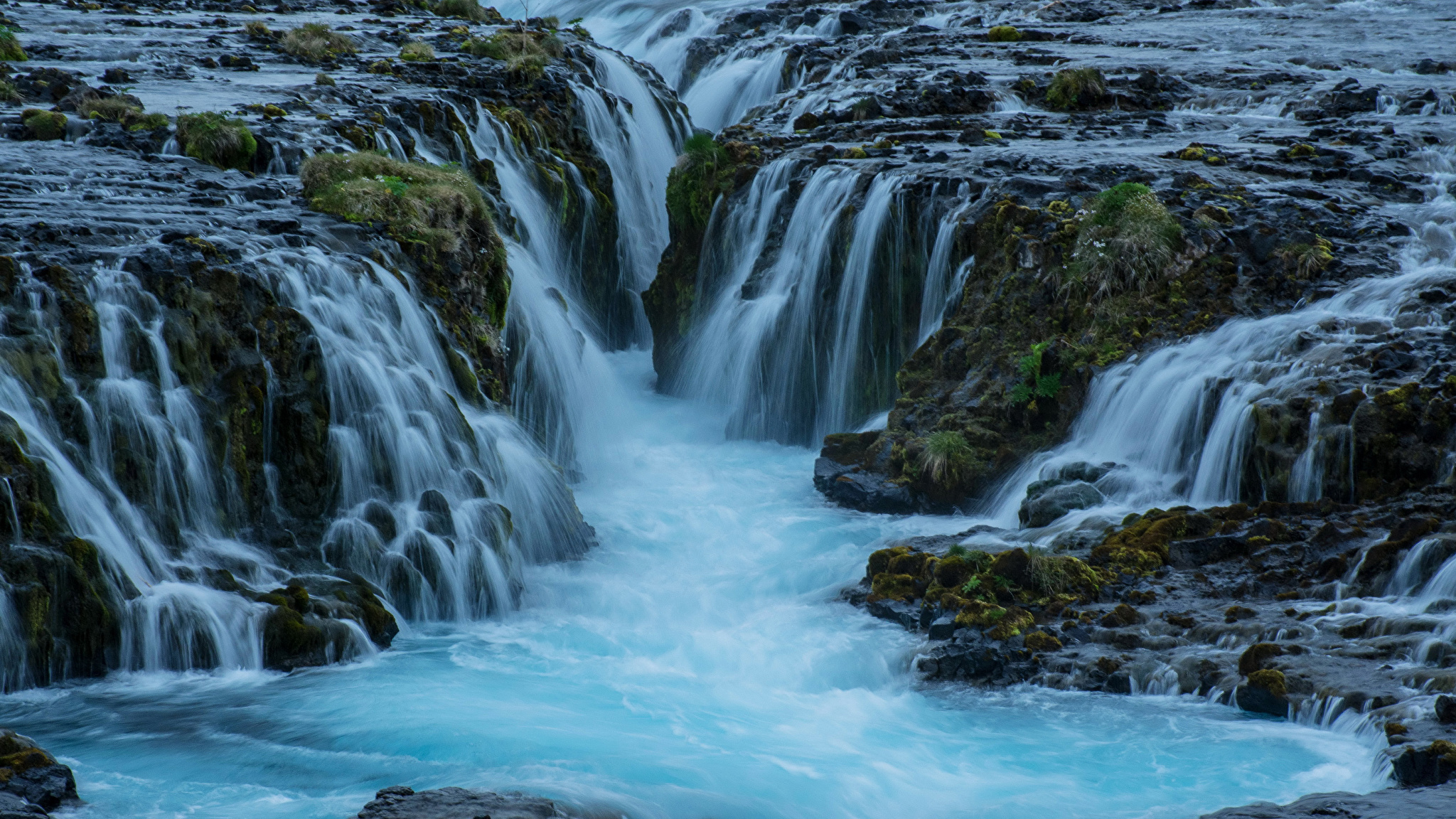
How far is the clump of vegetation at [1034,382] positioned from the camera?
12539 mm

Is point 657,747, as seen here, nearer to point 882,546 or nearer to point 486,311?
point 882,546

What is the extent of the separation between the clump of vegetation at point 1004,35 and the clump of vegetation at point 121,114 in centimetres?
1674

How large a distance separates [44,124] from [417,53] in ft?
24.0

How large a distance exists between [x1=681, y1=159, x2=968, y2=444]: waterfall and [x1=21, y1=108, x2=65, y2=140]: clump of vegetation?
8.50 metres

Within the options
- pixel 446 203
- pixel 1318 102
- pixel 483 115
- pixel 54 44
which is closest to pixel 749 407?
pixel 446 203

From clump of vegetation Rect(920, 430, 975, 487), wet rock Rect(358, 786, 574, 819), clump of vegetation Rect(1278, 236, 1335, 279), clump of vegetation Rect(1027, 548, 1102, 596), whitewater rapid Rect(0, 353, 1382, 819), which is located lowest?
whitewater rapid Rect(0, 353, 1382, 819)

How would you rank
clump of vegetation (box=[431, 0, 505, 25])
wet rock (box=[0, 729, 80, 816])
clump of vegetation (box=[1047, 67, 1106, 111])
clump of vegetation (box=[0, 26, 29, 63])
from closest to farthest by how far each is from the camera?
1. wet rock (box=[0, 729, 80, 816])
2. clump of vegetation (box=[0, 26, 29, 63])
3. clump of vegetation (box=[1047, 67, 1106, 111])
4. clump of vegetation (box=[431, 0, 505, 25])

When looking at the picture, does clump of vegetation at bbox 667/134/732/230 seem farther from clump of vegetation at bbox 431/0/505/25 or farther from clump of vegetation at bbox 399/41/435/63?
clump of vegetation at bbox 431/0/505/25

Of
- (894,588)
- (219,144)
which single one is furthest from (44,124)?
(894,588)

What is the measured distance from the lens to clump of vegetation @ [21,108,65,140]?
48.1ft

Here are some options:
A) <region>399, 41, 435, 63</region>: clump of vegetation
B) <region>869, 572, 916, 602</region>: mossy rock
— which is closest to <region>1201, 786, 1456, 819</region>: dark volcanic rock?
<region>869, 572, 916, 602</region>: mossy rock

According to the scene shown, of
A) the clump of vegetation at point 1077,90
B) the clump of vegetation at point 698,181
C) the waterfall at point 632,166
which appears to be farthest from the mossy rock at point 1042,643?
the clump of vegetation at point 1077,90

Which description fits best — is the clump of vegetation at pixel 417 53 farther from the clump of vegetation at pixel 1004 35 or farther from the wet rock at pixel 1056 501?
the wet rock at pixel 1056 501

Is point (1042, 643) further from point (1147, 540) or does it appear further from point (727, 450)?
point (727, 450)
